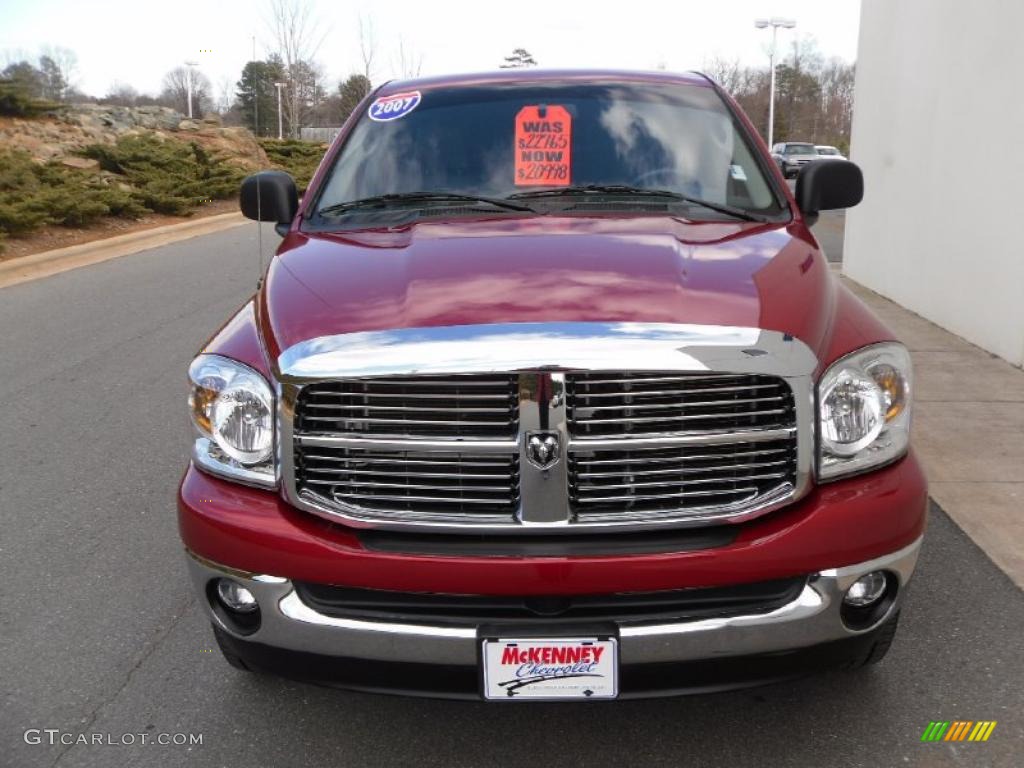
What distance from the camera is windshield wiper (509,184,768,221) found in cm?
345

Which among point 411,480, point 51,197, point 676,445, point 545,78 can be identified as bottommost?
point 51,197

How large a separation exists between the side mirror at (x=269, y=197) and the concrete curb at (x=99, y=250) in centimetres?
822

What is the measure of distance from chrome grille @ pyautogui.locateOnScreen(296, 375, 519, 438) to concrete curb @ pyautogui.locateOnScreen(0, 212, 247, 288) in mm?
9931

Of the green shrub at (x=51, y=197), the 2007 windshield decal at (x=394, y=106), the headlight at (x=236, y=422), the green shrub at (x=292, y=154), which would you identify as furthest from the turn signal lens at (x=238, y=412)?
the green shrub at (x=292, y=154)

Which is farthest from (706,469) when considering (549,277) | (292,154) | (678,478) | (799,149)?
(799,149)

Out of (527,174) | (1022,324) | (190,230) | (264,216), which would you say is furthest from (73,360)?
(190,230)

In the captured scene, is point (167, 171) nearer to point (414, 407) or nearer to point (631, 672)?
point (414, 407)

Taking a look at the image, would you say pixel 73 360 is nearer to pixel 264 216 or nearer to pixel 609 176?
pixel 264 216

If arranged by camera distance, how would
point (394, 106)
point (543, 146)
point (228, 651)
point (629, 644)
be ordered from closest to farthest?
point (629, 644)
point (228, 651)
point (543, 146)
point (394, 106)

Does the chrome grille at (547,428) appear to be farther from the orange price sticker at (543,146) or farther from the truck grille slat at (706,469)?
the orange price sticker at (543,146)

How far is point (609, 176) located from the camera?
361 centimetres

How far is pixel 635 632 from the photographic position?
7.63ft

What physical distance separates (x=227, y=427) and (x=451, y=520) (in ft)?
2.11

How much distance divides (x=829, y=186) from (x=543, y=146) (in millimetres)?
1135
